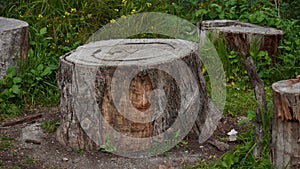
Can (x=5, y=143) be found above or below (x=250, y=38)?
below

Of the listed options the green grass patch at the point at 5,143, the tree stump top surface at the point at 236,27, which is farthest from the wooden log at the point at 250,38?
the green grass patch at the point at 5,143

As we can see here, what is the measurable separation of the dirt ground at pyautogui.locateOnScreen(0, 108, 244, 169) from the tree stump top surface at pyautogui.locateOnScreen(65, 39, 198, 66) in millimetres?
661

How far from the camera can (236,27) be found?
6797 mm

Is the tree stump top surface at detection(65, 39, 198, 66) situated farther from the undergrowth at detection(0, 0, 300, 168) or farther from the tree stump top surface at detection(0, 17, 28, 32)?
the tree stump top surface at detection(0, 17, 28, 32)

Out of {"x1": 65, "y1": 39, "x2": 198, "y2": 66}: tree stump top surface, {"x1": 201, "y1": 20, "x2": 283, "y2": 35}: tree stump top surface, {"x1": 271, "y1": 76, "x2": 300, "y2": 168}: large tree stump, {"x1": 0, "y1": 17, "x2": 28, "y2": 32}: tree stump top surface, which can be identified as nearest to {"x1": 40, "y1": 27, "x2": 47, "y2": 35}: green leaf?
{"x1": 0, "y1": 17, "x2": 28, "y2": 32}: tree stump top surface

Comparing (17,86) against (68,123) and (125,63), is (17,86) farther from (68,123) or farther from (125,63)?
(125,63)

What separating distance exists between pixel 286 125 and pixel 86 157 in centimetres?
146

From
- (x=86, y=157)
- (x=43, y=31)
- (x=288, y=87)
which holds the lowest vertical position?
(x=86, y=157)

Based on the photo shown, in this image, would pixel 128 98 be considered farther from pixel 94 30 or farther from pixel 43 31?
pixel 94 30

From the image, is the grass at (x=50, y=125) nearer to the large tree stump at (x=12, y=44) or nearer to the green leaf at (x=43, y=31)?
the large tree stump at (x=12, y=44)

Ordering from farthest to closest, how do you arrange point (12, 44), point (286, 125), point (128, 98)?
point (12, 44), point (128, 98), point (286, 125)

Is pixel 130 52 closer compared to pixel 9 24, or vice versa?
pixel 130 52

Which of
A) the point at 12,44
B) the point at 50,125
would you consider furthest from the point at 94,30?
the point at 50,125

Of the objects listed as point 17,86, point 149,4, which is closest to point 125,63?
point 17,86
